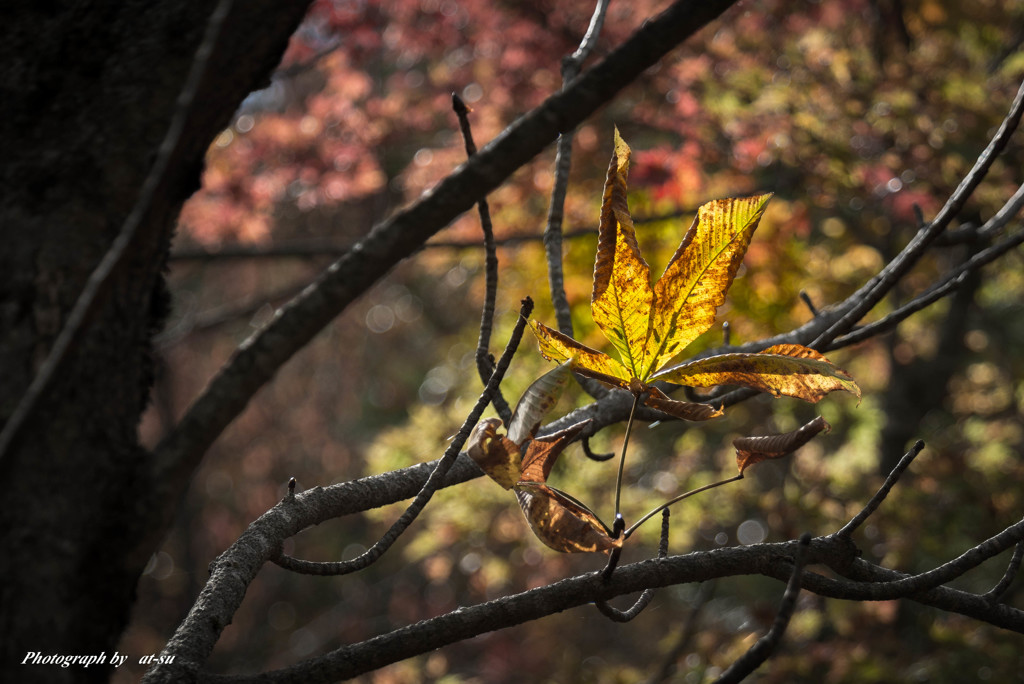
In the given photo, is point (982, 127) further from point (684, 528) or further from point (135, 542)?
point (135, 542)

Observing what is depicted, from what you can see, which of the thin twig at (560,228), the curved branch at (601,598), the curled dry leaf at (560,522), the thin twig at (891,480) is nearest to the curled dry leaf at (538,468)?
the curled dry leaf at (560,522)

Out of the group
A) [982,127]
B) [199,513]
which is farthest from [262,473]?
[982,127]

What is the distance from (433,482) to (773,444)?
282mm

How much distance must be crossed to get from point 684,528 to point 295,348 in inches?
110

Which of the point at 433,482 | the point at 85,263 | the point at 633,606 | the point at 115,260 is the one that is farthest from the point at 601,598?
the point at 85,263

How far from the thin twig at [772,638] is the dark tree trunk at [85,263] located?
55cm

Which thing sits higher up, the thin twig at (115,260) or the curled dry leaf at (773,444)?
the thin twig at (115,260)

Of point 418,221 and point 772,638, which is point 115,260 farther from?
point 772,638

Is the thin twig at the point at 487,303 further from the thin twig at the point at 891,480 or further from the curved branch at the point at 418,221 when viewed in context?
the thin twig at the point at 891,480

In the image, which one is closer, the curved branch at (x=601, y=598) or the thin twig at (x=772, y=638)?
the thin twig at (x=772, y=638)

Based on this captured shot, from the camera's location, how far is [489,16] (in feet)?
9.55

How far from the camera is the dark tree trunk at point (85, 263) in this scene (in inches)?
A: 29.9

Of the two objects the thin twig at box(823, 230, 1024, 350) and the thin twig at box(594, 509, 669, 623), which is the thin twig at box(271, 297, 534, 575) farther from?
the thin twig at box(823, 230, 1024, 350)

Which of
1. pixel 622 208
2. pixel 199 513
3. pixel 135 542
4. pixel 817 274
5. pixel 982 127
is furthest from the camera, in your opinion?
pixel 199 513
